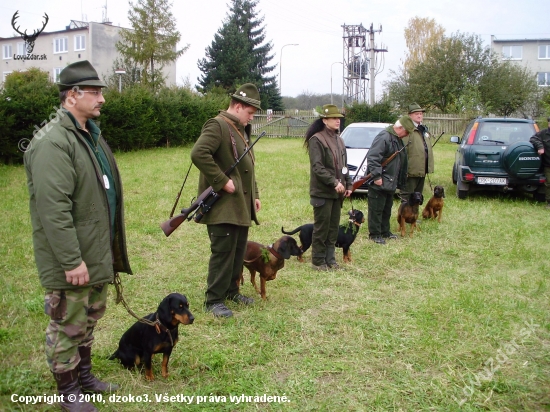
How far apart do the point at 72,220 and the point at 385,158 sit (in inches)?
222

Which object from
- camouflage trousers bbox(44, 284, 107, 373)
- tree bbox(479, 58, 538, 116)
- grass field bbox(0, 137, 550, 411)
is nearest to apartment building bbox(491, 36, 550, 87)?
tree bbox(479, 58, 538, 116)

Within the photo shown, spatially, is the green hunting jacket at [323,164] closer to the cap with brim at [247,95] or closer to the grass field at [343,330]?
the grass field at [343,330]

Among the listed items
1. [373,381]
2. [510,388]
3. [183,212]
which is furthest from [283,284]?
[510,388]

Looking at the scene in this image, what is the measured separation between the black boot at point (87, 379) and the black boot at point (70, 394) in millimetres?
202

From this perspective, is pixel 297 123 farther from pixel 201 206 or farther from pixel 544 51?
pixel 544 51

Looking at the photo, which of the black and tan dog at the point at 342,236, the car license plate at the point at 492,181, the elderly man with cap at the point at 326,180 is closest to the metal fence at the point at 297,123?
the car license plate at the point at 492,181

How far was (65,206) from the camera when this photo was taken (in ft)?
9.37

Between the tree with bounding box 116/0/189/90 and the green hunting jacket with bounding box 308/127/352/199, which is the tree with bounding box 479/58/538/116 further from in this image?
the green hunting jacket with bounding box 308/127/352/199

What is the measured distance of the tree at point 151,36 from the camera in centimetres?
3297

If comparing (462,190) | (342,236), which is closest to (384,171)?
(342,236)

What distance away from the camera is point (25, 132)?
15.3 m

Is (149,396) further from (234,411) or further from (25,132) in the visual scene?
(25,132)

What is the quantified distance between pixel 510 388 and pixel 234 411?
1917 millimetres

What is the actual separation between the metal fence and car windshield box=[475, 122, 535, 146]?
19.1m
